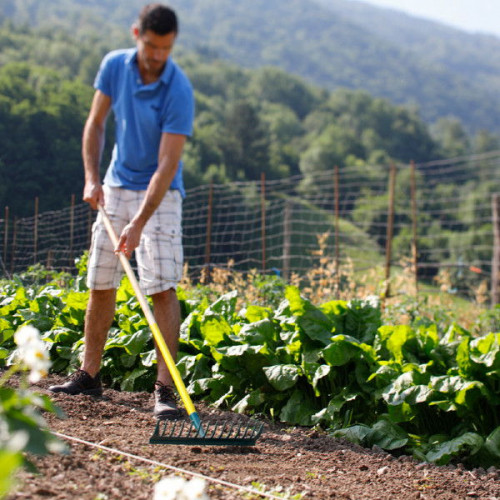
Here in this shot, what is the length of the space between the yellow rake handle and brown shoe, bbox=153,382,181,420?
23cm

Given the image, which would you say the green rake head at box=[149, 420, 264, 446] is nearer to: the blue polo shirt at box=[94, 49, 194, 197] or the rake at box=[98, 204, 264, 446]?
the rake at box=[98, 204, 264, 446]

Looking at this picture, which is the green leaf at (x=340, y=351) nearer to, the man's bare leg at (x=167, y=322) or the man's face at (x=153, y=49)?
the man's bare leg at (x=167, y=322)

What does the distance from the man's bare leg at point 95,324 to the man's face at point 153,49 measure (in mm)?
1078

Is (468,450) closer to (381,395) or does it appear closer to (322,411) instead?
(381,395)

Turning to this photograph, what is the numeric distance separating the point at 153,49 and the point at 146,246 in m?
0.89

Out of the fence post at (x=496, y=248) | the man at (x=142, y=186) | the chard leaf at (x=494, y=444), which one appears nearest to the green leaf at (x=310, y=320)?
the man at (x=142, y=186)

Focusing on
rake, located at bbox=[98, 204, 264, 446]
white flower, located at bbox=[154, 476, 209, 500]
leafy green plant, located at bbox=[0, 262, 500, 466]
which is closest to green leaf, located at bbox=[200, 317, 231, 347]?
leafy green plant, located at bbox=[0, 262, 500, 466]

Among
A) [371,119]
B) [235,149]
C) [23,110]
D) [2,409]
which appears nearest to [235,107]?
[235,149]

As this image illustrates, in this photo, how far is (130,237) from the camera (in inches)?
127

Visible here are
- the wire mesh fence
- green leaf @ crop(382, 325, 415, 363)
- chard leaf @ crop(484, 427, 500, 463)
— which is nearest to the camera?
chard leaf @ crop(484, 427, 500, 463)

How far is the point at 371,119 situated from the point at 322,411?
301 ft

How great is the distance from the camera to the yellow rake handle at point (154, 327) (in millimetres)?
2779

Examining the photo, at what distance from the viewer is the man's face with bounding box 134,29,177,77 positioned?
3.12m

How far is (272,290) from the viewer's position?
557cm
